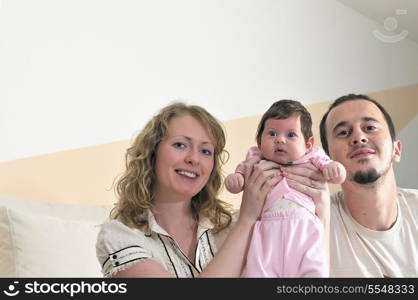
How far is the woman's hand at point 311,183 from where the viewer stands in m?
1.25

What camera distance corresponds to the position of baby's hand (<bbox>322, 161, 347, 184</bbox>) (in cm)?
123

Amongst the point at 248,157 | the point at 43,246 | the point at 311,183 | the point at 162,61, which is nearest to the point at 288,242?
the point at 311,183

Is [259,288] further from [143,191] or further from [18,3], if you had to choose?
[18,3]

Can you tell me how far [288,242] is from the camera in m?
1.15

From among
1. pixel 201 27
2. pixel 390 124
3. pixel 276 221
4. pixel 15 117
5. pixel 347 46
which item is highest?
pixel 347 46

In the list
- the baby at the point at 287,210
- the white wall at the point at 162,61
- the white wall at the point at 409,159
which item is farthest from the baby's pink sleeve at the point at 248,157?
the white wall at the point at 409,159

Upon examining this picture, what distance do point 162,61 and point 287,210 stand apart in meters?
1.25

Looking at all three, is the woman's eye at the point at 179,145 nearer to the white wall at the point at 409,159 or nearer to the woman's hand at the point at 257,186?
the woman's hand at the point at 257,186

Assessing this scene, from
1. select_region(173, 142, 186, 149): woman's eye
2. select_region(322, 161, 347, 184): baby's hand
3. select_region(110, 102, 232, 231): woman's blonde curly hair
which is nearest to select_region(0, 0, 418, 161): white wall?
select_region(110, 102, 232, 231): woman's blonde curly hair

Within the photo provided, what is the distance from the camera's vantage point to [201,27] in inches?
95.0

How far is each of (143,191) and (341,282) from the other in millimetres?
528

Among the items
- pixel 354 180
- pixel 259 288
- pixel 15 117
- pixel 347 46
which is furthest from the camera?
pixel 347 46

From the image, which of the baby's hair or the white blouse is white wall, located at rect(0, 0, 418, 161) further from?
the baby's hair

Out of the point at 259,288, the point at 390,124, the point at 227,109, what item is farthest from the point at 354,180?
the point at 227,109
